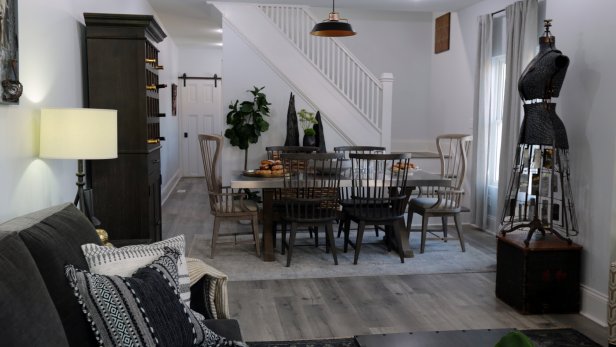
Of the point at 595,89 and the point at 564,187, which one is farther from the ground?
the point at 595,89

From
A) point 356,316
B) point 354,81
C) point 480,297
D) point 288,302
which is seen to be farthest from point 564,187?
point 354,81

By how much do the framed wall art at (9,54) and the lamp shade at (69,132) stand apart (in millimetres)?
257

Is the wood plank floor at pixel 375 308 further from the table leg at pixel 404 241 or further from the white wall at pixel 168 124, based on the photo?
the white wall at pixel 168 124

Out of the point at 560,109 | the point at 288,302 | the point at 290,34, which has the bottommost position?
the point at 288,302

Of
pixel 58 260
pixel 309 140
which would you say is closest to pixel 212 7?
pixel 309 140

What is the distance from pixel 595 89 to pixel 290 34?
4218 millimetres

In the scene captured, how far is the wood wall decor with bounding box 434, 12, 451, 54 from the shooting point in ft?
25.0

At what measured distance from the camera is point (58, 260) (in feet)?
5.72

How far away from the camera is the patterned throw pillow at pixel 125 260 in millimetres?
1970

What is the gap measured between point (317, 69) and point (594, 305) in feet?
14.4

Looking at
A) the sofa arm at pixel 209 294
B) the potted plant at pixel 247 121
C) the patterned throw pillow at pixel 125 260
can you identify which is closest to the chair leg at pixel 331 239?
the potted plant at pixel 247 121

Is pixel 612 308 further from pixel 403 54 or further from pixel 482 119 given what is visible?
pixel 403 54

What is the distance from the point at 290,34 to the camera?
7086 mm

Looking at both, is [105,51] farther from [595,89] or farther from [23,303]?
[595,89]
